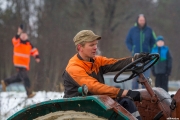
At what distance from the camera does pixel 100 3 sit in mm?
30594

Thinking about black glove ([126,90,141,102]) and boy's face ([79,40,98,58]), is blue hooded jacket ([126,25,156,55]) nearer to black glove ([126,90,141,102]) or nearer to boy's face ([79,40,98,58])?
boy's face ([79,40,98,58])

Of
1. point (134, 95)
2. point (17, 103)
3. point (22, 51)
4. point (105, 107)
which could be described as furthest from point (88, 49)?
point (22, 51)

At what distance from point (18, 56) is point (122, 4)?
53.7 ft

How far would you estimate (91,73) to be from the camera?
5.87 meters

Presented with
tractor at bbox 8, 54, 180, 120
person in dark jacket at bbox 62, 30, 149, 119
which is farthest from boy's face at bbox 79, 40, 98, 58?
tractor at bbox 8, 54, 180, 120

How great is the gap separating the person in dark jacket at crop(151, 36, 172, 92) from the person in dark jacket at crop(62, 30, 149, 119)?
6.56 m

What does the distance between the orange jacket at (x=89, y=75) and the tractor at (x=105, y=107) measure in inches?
15.0

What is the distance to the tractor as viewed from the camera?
Result: 192 inches

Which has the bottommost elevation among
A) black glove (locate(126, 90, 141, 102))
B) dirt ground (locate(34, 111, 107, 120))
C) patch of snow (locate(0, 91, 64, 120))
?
dirt ground (locate(34, 111, 107, 120))

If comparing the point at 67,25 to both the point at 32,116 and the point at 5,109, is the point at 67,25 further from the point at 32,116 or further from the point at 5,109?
the point at 32,116

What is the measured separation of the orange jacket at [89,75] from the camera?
5375 mm

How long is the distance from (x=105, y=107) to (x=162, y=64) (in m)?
8.32

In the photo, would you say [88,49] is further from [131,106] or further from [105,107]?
[105,107]

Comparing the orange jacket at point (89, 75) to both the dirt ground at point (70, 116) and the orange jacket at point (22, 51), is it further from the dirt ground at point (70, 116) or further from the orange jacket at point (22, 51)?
the orange jacket at point (22, 51)
